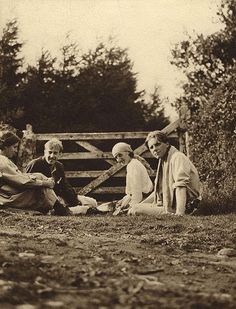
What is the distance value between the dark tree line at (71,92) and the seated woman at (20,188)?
26.8 feet

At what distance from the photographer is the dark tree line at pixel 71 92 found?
18.0 meters

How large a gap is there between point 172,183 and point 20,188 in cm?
220

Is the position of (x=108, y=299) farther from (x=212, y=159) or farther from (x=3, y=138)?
(x=212, y=159)

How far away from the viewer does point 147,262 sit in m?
4.25

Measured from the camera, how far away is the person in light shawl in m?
8.12

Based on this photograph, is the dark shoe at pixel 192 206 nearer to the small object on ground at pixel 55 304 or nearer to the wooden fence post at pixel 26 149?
the wooden fence post at pixel 26 149

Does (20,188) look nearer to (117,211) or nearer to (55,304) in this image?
(117,211)

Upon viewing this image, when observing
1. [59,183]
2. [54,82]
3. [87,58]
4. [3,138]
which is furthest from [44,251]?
[87,58]

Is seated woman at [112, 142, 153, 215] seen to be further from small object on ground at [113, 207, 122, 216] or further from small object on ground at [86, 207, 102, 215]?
small object on ground at [86, 207, 102, 215]

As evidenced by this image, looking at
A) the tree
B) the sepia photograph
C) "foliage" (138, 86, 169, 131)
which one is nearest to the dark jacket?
the sepia photograph

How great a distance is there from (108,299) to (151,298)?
23 centimetres

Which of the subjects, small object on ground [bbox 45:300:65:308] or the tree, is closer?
small object on ground [bbox 45:300:65:308]

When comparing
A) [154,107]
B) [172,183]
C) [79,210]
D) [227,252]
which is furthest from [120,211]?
[154,107]

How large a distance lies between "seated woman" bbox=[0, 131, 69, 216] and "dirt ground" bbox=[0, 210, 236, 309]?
159cm
